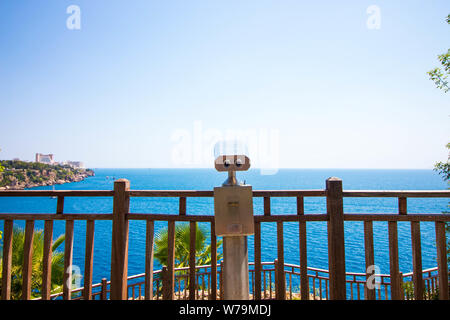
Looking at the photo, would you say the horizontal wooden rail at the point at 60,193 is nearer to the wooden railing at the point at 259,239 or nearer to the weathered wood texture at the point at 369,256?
the wooden railing at the point at 259,239

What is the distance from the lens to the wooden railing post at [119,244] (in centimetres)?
182

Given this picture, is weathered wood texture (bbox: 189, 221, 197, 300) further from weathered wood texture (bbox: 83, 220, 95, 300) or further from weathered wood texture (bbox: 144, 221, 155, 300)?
weathered wood texture (bbox: 83, 220, 95, 300)

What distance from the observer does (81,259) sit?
25047mm

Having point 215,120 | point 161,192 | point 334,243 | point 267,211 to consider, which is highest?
point 215,120

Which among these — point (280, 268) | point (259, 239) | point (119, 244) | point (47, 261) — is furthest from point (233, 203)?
point (47, 261)

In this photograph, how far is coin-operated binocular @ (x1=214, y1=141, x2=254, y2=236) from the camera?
144cm

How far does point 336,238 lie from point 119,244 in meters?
1.60

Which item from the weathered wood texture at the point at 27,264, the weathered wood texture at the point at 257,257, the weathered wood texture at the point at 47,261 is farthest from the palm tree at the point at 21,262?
the weathered wood texture at the point at 257,257

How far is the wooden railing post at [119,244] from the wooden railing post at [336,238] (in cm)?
152
